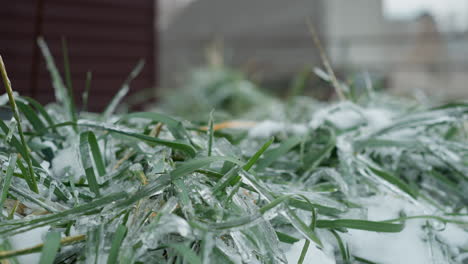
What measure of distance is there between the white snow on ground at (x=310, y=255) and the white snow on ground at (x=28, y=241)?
216mm

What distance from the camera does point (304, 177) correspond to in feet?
1.90

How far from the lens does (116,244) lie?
13.8 inches

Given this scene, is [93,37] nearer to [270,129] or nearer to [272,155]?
[270,129]

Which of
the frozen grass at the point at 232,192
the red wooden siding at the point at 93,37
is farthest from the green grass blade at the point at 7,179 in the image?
the red wooden siding at the point at 93,37

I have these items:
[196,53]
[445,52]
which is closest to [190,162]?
[196,53]

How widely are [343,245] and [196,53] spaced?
7227mm

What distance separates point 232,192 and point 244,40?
25.7ft

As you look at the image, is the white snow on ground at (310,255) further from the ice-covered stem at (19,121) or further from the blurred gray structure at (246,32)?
the blurred gray structure at (246,32)

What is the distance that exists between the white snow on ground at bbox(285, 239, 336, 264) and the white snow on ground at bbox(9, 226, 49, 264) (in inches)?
8.5

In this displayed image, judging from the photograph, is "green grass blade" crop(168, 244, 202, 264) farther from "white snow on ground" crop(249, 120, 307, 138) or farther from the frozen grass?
"white snow on ground" crop(249, 120, 307, 138)

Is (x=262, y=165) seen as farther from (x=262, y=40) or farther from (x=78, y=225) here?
(x=262, y=40)

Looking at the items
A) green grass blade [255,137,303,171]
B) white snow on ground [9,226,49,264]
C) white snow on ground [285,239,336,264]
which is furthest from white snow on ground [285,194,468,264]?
white snow on ground [9,226,49,264]

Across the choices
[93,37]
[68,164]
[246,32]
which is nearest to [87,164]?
[68,164]

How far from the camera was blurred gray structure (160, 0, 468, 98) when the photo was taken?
7.32 metres
